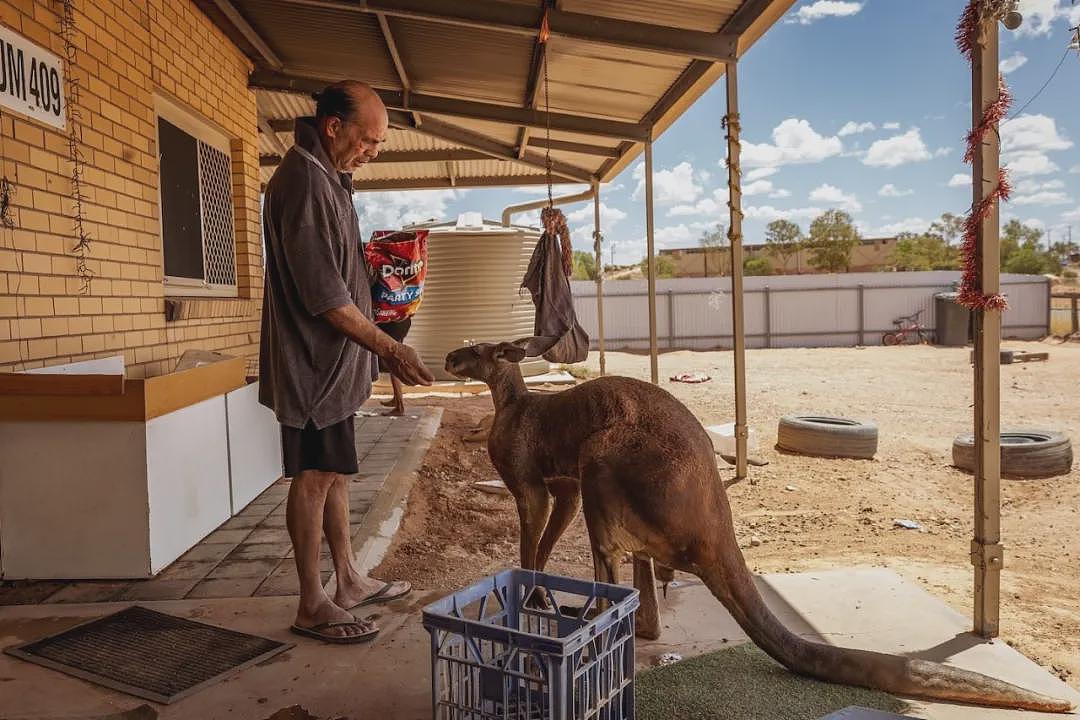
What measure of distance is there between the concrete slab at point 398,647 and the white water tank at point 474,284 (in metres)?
10.1

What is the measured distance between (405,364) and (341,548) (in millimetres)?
1029

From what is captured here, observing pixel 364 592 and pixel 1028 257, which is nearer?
pixel 364 592

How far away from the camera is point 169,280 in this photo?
5.52 metres

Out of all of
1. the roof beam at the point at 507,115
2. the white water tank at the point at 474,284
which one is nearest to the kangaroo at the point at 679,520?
the roof beam at the point at 507,115

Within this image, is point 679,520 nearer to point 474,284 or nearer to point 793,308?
point 474,284

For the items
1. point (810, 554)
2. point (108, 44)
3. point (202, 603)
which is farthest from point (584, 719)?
point (108, 44)

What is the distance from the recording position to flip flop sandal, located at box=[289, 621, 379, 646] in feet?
9.41

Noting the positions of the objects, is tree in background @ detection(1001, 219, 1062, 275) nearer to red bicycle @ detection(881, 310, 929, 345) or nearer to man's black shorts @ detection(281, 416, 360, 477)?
red bicycle @ detection(881, 310, 929, 345)

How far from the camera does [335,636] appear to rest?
9.44 ft

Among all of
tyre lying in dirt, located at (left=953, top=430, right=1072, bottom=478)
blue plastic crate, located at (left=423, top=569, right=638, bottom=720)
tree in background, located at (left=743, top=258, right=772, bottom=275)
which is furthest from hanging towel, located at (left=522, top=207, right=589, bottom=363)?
tree in background, located at (left=743, top=258, right=772, bottom=275)

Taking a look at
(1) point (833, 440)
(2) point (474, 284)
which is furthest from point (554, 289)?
(2) point (474, 284)

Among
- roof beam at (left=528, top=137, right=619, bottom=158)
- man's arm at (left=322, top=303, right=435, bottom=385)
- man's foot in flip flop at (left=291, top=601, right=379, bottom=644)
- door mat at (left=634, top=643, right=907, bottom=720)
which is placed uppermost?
roof beam at (left=528, top=137, right=619, bottom=158)

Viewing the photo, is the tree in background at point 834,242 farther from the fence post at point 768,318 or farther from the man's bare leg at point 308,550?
the man's bare leg at point 308,550

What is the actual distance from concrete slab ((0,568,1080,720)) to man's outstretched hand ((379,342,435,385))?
1.00 m
